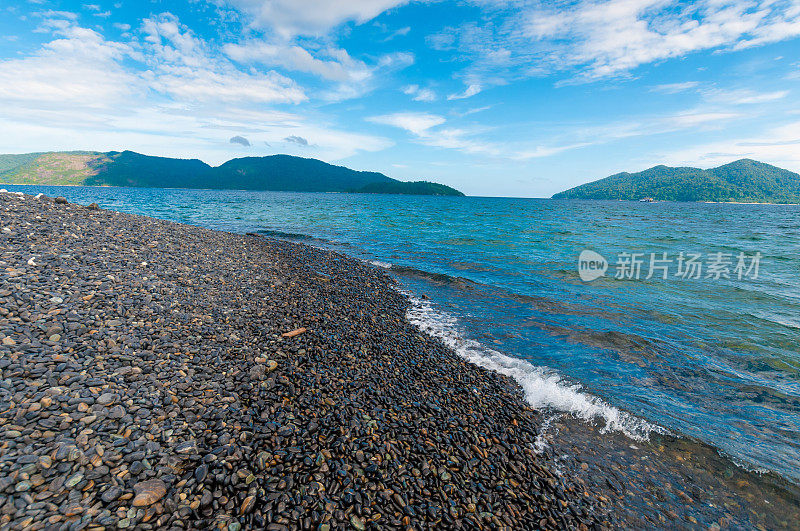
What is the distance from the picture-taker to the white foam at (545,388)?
9.08 meters

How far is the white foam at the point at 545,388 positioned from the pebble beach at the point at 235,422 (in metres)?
0.79

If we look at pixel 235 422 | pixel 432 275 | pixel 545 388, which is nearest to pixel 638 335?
pixel 545 388

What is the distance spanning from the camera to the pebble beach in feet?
16.6

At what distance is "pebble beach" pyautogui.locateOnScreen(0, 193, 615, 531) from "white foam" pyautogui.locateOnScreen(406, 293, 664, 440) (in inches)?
31.3

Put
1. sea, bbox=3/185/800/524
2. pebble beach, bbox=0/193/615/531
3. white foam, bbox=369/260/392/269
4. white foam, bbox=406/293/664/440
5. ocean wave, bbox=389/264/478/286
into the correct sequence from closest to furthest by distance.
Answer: pebble beach, bbox=0/193/615/531 < white foam, bbox=406/293/664/440 < sea, bbox=3/185/800/524 < ocean wave, bbox=389/264/478/286 < white foam, bbox=369/260/392/269

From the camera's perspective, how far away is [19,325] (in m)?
7.81

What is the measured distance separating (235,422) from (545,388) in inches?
358

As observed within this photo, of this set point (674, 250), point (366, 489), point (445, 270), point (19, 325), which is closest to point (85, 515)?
point (366, 489)

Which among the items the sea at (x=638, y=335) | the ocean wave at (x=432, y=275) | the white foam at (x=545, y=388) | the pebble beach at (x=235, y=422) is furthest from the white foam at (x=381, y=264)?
the pebble beach at (x=235, y=422)

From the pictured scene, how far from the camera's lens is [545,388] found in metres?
10.4

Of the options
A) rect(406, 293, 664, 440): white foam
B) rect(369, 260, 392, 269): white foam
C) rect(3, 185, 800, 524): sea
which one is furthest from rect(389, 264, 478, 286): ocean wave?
rect(406, 293, 664, 440): white foam

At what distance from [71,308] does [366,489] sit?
984 cm

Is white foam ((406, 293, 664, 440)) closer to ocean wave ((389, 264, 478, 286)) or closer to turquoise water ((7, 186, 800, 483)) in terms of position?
turquoise water ((7, 186, 800, 483))

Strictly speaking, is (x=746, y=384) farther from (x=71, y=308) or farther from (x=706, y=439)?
(x=71, y=308)
